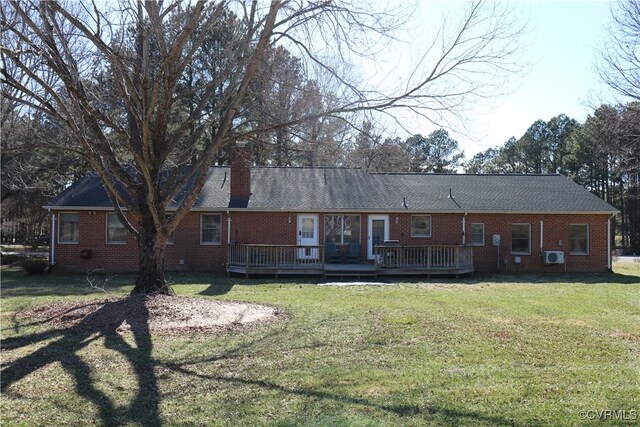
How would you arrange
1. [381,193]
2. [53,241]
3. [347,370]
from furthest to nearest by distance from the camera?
1. [381,193]
2. [53,241]
3. [347,370]

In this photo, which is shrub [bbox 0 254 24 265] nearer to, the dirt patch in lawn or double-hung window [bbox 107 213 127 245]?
double-hung window [bbox 107 213 127 245]

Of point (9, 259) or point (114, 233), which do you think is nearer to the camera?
point (114, 233)

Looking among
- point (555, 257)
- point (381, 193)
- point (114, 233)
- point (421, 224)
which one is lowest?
point (555, 257)

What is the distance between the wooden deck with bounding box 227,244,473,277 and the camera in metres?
18.3

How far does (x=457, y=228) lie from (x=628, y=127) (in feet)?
25.4

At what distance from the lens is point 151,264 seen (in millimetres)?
11188

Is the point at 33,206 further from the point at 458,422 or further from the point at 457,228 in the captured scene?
the point at 458,422

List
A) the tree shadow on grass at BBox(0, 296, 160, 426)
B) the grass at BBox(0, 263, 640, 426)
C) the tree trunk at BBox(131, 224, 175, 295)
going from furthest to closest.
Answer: the tree trunk at BBox(131, 224, 175, 295), the tree shadow on grass at BBox(0, 296, 160, 426), the grass at BBox(0, 263, 640, 426)

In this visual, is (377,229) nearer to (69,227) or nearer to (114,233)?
(114,233)

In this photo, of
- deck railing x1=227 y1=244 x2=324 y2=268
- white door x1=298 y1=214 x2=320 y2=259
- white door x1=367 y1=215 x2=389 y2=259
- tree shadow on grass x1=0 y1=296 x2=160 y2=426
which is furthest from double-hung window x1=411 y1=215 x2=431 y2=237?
tree shadow on grass x1=0 y1=296 x2=160 y2=426

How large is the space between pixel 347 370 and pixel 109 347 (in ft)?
11.8

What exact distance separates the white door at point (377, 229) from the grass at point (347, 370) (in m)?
9.22

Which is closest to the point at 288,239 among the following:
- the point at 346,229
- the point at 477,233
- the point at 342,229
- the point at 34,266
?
the point at 342,229

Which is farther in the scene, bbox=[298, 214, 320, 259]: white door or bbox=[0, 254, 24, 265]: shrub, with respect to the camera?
bbox=[0, 254, 24, 265]: shrub
